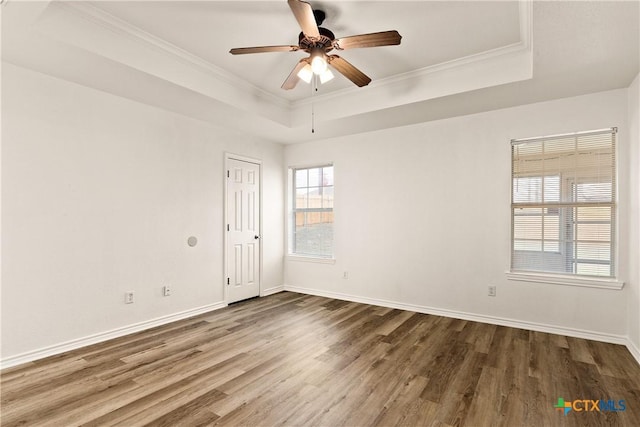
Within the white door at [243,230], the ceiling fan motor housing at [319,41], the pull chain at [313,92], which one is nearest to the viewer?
the ceiling fan motor housing at [319,41]

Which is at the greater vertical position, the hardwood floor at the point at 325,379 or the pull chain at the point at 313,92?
the pull chain at the point at 313,92

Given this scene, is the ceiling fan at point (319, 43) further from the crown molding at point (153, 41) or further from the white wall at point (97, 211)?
the white wall at point (97, 211)

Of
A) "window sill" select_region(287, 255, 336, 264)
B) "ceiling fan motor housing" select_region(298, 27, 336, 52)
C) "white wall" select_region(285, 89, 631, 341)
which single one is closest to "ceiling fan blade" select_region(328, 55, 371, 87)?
"ceiling fan motor housing" select_region(298, 27, 336, 52)

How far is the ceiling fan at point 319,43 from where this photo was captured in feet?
7.27

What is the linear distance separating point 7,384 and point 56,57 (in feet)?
8.54

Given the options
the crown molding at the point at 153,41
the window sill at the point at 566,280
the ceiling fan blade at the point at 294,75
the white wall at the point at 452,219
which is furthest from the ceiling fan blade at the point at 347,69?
the window sill at the point at 566,280

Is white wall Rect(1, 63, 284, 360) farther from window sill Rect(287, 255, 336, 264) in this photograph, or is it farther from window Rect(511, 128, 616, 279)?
window Rect(511, 128, 616, 279)

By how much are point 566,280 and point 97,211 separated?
16.4 feet

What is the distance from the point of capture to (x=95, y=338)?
3256 mm

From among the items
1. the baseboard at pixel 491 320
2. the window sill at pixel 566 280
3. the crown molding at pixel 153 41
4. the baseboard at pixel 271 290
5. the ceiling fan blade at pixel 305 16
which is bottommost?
the baseboard at pixel 271 290

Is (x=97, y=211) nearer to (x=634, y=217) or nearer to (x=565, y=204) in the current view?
(x=565, y=204)

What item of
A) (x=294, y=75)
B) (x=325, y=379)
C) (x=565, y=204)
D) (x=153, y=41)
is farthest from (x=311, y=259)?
(x=153, y=41)

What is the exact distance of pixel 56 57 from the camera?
8.75 ft

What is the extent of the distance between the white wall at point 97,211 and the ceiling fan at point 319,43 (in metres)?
1.87
